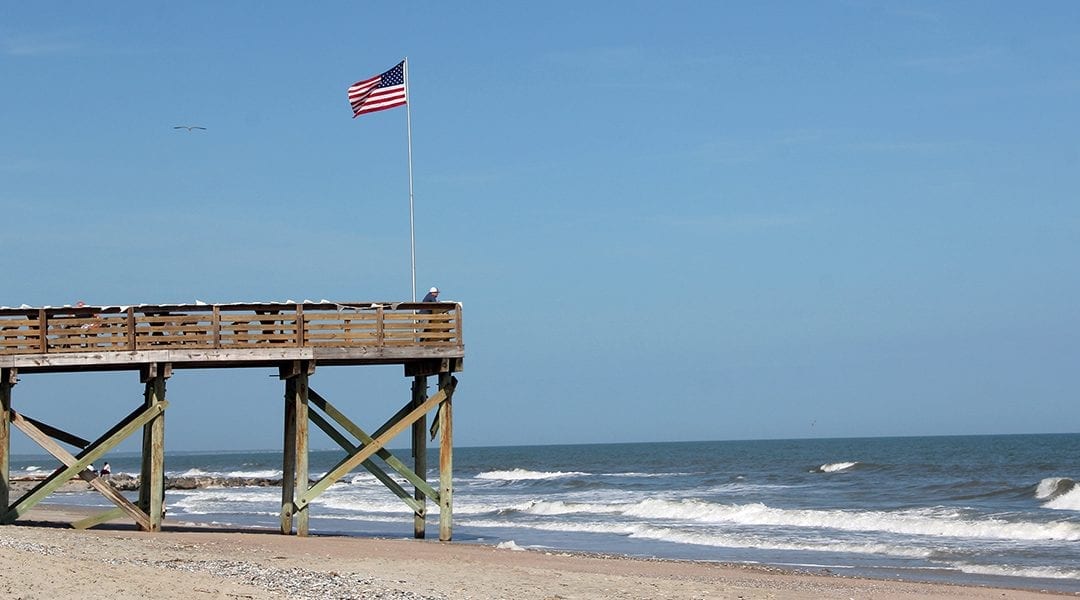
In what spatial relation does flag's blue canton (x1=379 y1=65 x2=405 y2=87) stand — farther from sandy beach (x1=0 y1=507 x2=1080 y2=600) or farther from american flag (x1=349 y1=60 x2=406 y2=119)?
sandy beach (x1=0 y1=507 x2=1080 y2=600)

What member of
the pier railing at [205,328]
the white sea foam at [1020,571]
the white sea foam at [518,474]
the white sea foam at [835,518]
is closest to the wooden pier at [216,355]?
the pier railing at [205,328]

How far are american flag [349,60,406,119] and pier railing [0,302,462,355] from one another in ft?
18.2

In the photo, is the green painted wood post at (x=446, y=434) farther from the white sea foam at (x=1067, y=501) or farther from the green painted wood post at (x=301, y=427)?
the white sea foam at (x=1067, y=501)

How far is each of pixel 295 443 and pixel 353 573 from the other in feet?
21.3

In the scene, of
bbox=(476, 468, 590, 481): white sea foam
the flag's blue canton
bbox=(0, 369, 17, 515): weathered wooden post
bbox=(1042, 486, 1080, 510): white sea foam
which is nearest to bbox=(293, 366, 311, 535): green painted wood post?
bbox=(0, 369, 17, 515): weathered wooden post

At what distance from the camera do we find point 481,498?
161 ft

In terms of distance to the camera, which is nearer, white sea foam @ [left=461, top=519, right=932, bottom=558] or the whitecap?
white sea foam @ [left=461, top=519, right=932, bottom=558]

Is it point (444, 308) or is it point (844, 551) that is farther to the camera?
point (844, 551)

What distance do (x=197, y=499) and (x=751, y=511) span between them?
70.8 feet

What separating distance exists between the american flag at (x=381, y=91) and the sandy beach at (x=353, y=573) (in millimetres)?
8567

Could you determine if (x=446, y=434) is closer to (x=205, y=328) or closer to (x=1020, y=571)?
(x=205, y=328)

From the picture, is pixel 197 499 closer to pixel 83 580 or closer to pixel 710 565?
pixel 710 565

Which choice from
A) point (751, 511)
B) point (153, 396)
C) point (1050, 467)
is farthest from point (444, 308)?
point (1050, 467)

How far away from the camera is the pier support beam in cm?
2250
